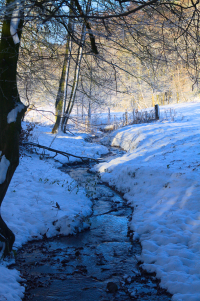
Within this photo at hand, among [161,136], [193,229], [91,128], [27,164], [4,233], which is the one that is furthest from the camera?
[161,136]

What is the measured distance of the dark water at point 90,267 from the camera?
3.68 m

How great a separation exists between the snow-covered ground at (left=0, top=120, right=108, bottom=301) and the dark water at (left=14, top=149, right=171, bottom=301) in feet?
0.83

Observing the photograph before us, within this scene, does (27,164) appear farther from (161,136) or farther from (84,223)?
(161,136)

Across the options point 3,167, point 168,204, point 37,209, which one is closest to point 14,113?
point 3,167

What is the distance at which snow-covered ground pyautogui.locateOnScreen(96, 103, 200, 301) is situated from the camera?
4043 millimetres

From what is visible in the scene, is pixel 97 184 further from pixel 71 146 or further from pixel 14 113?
pixel 14 113

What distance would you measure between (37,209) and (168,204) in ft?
11.4

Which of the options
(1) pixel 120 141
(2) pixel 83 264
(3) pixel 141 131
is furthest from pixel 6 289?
(1) pixel 120 141

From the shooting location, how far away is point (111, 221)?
636 centimetres

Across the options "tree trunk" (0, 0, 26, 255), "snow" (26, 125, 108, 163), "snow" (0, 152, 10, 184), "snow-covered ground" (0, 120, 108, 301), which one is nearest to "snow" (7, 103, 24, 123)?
"tree trunk" (0, 0, 26, 255)

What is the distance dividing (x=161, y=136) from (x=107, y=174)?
171 inches

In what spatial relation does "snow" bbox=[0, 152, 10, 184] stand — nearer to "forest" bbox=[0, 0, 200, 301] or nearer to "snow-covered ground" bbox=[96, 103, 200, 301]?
"forest" bbox=[0, 0, 200, 301]

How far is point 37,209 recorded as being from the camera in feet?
21.4

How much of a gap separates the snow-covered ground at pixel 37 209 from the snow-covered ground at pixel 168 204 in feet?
5.10
